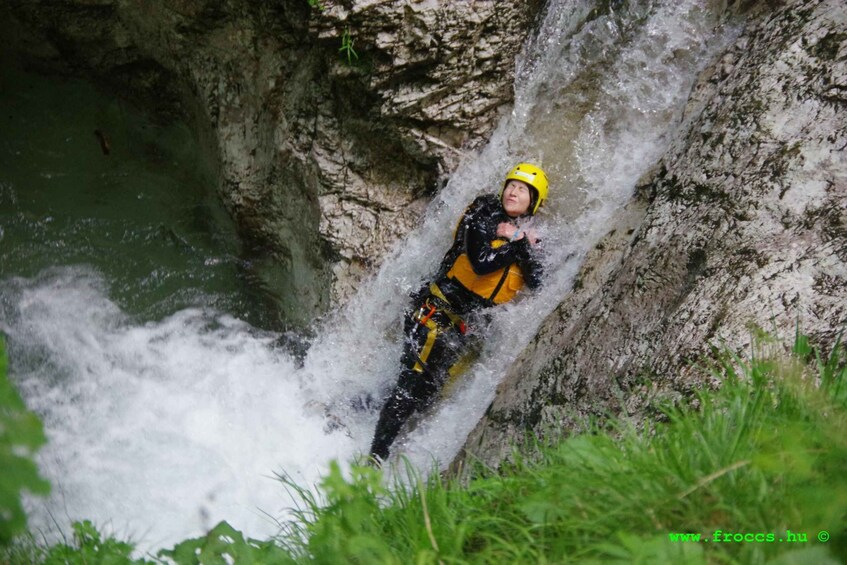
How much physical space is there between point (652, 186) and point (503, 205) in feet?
3.12

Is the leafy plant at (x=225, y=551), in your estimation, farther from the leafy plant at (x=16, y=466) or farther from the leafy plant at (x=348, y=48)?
the leafy plant at (x=348, y=48)

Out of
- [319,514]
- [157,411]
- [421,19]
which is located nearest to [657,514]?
[319,514]

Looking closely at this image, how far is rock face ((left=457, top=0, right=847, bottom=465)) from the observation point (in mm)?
2719

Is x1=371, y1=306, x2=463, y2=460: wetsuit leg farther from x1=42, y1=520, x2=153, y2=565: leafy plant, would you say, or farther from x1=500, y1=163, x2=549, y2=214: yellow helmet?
x1=42, y1=520, x2=153, y2=565: leafy plant

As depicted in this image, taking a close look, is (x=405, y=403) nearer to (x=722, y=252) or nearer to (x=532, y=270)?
(x=532, y=270)

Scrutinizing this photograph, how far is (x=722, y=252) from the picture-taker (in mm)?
2979

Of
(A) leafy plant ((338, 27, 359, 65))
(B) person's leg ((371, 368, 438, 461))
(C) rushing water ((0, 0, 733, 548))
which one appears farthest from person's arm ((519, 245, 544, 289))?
(A) leafy plant ((338, 27, 359, 65))

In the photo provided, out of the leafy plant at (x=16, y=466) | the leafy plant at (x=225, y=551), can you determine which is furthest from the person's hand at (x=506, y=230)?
the leafy plant at (x=16, y=466)

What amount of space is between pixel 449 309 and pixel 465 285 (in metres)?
0.20

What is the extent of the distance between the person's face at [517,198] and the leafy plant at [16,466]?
3.24 meters

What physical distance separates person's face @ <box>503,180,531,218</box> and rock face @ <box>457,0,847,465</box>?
610 mm

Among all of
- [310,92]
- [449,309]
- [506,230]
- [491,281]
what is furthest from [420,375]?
[310,92]

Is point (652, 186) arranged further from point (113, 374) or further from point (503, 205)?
point (113, 374)

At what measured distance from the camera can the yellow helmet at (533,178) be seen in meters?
4.11
